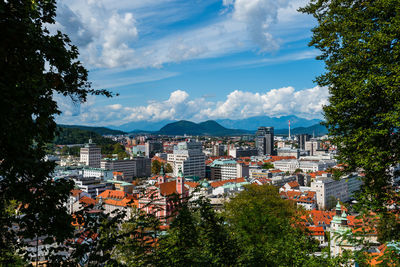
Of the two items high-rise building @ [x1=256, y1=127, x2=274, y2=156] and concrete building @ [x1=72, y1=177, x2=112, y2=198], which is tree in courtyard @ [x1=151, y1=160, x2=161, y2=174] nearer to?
concrete building @ [x1=72, y1=177, x2=112, y2=198]

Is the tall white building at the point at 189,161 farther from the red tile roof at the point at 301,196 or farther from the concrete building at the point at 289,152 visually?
the concrete building at the point at 289,152

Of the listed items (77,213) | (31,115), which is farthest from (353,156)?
(31,115)

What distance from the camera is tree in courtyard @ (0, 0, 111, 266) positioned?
3361mm

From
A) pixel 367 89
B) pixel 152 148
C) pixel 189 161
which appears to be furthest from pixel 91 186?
pixel 152 148

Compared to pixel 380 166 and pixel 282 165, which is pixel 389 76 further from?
pixel 282 165

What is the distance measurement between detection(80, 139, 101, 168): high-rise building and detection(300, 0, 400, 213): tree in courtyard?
109361 millimetres

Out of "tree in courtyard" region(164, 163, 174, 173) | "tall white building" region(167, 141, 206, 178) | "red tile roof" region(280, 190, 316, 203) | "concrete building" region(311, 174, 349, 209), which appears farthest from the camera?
"tree in courtyard" region(164, 163, 174, 173)

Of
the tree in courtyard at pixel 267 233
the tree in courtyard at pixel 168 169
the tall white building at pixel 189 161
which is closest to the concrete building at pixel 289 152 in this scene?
the tall white building at pixel 189 161

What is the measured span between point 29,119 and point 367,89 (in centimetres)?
727

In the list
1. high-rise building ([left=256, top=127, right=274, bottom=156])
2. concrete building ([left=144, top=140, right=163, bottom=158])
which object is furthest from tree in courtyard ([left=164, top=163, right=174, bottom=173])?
high-rise building ([left=256, top=127, right=274, bottom=156])

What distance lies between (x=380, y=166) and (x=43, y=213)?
710 cm

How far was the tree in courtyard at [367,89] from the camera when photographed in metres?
7.21

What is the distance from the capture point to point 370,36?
7.64 metres

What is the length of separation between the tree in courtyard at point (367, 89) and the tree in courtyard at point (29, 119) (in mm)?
6654
